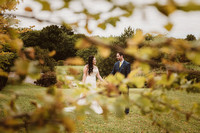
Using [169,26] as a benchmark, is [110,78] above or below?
below

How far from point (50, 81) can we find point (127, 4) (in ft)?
44.7

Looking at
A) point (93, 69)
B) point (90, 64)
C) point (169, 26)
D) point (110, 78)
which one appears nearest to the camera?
point (169, 26)

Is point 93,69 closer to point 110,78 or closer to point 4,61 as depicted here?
point 4,61

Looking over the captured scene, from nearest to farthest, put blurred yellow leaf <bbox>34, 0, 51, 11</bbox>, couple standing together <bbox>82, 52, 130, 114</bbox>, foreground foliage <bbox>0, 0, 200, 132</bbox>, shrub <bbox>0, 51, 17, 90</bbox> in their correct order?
foreground foliage <bbox>0, 0, 200, 132</bbox>, blurred yellow leaf <bbox>34, 0, 51, 11</bbox>, couple standing together <bbox>82, 52, 130, 114</bbox>, shrub <bbox>0, 51, 17, 90</bbox>

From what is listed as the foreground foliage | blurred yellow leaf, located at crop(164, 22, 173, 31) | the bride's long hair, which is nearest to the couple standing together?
the bride's long hair

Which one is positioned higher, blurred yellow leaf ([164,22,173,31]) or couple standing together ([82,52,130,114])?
blurred yellow leaf ([164,22,173,31])

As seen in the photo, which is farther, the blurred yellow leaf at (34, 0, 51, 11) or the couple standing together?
the couple standing together

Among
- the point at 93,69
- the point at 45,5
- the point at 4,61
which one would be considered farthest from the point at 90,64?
the point at 45,5

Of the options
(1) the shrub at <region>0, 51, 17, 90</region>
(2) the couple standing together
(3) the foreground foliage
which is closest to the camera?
(3) the foreground foliage

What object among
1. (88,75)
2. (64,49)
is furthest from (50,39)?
(88,75)

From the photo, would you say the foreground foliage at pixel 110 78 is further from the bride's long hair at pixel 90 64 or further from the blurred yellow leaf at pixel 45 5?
the bride's long hair at pixel 90 64

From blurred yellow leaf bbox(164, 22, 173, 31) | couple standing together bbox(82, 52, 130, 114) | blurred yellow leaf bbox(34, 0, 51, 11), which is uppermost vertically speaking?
blurred yellow leaf bbox(34, 0, 51, 11)

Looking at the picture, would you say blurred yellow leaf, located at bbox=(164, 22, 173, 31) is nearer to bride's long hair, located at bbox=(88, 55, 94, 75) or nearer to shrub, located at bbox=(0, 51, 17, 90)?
bride's long hair, located at bbox=(88, 55, 94, 75)

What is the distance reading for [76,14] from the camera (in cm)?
92
